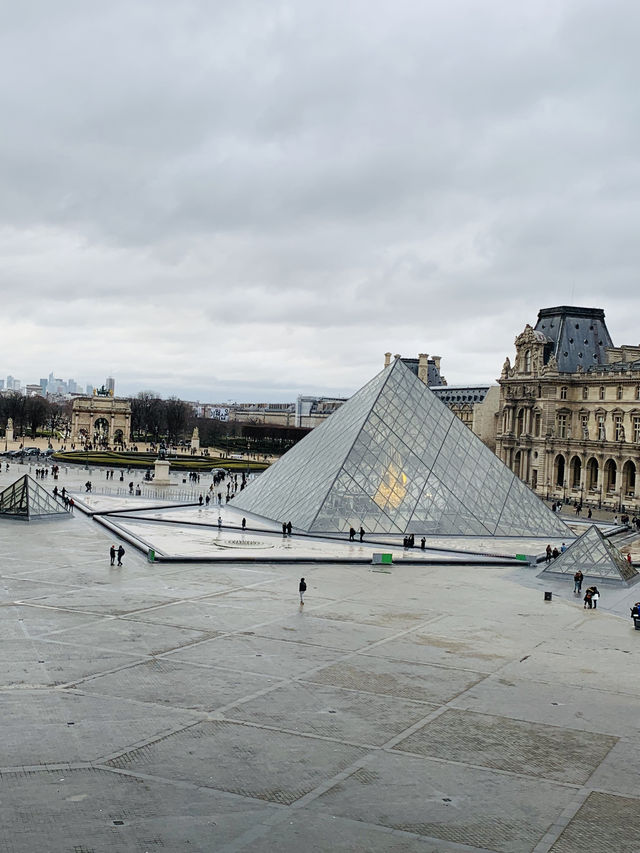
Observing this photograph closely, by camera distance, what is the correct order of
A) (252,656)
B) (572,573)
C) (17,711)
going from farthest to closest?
1. (572,573)
2. (252,656)
3. (17,711)

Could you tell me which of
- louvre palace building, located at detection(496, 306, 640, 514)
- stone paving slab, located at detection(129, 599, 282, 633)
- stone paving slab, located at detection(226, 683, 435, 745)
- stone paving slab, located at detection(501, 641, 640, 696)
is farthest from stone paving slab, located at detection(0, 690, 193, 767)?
louvre palace building, located at detection(496, 306, 640, 514)

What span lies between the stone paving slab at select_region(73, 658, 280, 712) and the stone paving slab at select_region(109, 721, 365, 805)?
1.27 meters

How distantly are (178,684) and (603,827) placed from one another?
7563 millimetres

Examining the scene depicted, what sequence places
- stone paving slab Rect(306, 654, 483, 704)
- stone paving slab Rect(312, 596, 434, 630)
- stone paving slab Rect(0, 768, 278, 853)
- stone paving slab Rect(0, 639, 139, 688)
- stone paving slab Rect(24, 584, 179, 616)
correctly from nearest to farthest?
stone paving slab Rect(0, 768, 278, 853) → stone paving slab Rect(0, 639, 139, 688) → stone paving slab Rect(306, 654, 483, 704) → stone paving slab Rect(24, 584, 179, 616) → stone paving slab Rect(312, 596, 434, 630)

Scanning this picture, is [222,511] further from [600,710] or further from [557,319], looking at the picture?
[557,319]

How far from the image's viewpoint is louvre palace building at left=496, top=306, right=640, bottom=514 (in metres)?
62.7

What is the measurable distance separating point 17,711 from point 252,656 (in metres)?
5.16

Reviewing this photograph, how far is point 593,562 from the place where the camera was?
30422 millimetres

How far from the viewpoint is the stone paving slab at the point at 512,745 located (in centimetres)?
1265

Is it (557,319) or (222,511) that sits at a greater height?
(557,319)

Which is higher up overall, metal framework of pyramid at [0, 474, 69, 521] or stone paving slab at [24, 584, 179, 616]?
metal framework of pyramid at [0, 474, 69, 521]

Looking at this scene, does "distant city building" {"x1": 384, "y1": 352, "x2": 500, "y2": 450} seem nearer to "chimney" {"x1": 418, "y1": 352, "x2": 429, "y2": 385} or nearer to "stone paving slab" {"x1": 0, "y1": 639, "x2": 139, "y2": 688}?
"chimney" {"x1": 418, "y1": 352, "x2": 429, "y2": 385}

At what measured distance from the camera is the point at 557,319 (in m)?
71.2

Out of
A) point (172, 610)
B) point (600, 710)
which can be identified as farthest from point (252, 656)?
point (600, 710)
